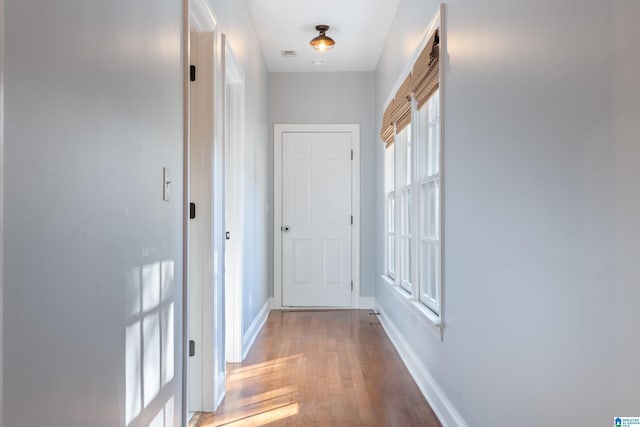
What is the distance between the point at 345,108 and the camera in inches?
209

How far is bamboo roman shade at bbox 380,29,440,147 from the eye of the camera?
248 cm

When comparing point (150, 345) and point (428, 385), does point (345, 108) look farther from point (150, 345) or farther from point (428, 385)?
point (150, 345)

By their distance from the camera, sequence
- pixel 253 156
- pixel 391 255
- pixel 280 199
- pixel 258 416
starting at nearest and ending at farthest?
1. pixel 258 416
2. pixel 253 156
3. pixel 391 255
4. pixel 280 199

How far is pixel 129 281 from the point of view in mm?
1370

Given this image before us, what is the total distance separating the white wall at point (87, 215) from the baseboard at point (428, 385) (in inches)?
49.6

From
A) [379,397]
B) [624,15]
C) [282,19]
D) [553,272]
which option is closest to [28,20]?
[624,15]

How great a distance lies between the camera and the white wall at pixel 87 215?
871 millimetres

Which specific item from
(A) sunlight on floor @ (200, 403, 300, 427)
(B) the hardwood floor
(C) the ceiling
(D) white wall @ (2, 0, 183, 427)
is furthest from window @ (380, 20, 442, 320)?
(D) white wall @ (2, 0, 183, 427)

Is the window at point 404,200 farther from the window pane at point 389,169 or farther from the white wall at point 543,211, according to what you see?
the white wall at point 543,211

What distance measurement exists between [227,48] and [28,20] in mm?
2060

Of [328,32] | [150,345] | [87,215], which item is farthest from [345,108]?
[87,215]

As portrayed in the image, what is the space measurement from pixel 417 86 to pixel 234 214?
59.4 inches

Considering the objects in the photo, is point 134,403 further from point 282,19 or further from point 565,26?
point 282,19

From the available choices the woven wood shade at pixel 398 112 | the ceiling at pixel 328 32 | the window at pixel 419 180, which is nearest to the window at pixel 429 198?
the window at pixel 419 180
